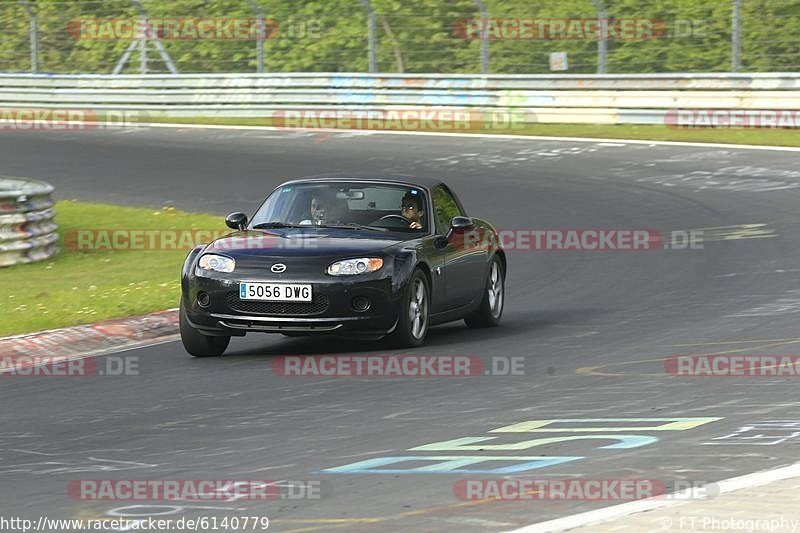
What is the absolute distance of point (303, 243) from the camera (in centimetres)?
1166

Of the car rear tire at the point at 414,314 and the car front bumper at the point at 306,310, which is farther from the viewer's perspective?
the car rear tire at the point at 414,314

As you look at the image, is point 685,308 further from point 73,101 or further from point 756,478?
point 73,101

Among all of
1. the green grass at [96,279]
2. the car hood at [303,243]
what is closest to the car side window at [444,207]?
the car hood at [303,243]

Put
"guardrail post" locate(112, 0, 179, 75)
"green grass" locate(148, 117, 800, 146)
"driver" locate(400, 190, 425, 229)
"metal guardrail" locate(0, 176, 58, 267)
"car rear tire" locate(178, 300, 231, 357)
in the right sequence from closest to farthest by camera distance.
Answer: "car rear tire" locate(178, 300, 231, 357)
"driver" locate(400, 190, 425, 229)
"metal guardrail" locate(0, 176, 58, 267)
"green grass" locate(148, 117, 800, 146)
"guardrail post" locate(112, 0, 179, 75)

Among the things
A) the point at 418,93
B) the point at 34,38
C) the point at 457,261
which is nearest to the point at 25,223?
the point at 457,261

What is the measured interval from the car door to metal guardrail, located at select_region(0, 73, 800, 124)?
49.8 feet

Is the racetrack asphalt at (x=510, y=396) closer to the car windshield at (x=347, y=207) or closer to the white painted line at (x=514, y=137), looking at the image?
the car windshield at (x=347, y=207)

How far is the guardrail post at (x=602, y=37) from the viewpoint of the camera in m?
30.0

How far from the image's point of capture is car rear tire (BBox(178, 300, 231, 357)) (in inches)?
457

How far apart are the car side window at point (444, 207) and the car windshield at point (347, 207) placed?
178 millimetres

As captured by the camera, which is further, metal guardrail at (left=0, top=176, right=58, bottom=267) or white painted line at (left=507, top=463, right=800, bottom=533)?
metal guardrail at (left=0, top=176, right=58, bottom=267)

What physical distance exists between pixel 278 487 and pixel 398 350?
188 inches

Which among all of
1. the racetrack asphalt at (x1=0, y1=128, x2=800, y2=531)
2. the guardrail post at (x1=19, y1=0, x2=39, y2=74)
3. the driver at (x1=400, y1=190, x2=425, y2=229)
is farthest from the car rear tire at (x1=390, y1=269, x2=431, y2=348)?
the guardrail post at (x1=19, y1=0, x2=39, y2=74)

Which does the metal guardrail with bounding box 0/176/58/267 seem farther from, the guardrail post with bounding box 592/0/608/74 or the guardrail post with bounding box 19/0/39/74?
the guardrail post with bounding box 19/0/39/74
